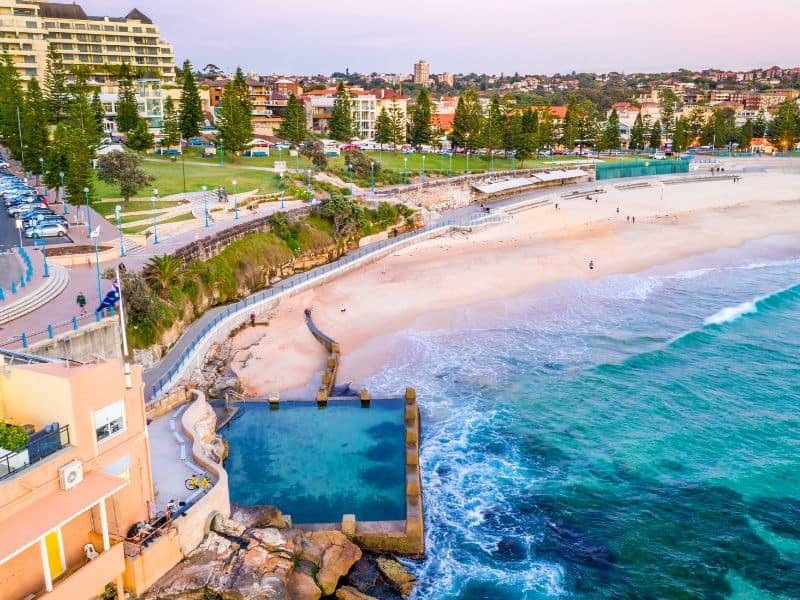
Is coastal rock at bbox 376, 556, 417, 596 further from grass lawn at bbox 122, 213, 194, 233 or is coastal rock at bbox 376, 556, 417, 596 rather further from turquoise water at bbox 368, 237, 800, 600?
grass lawn at bbox 122, 213, 194, 233

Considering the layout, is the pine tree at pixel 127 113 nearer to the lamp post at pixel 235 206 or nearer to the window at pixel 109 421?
the lamp post at pixel 235 206

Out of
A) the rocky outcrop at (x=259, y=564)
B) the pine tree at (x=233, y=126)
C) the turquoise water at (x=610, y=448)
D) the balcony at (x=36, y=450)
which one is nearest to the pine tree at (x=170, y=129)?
the pine tree at (x=233, y=126)

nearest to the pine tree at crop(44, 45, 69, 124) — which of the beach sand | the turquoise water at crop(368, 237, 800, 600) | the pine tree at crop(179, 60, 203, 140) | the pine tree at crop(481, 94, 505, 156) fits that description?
the pine tree at crop(179, 60, 203, 140)

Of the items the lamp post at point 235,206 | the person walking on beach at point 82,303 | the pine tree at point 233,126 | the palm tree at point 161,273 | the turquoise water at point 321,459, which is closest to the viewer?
the turquoise water at point 321,459

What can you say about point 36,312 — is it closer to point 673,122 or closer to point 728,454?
point 728,454

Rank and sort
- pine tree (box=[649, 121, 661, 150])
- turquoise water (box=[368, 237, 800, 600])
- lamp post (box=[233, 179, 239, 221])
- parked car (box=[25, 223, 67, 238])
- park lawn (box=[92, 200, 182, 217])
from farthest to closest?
pine tree (box=[649, 121, 661, 150]) < lamp post (box=[233, 179, 239, 221]) < park lawn (box=[92, 200, 182, 217]) < parked car (box=[25, 223, 67, 238]) < turquoise water (box=[368, 237, 800, 600])

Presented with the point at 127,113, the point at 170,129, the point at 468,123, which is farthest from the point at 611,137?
the point at 127,113

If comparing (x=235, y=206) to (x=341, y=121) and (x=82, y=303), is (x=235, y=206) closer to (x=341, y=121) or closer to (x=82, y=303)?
(x=82, y=303)
